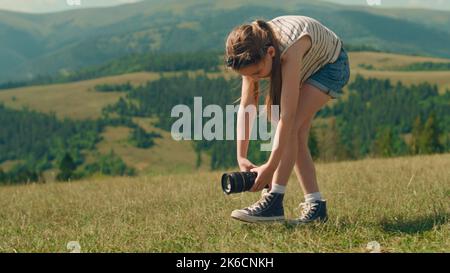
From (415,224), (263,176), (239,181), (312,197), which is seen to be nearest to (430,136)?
(312,197)

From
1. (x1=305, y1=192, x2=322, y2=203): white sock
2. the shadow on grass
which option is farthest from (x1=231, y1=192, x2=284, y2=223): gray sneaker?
the shadow on grass

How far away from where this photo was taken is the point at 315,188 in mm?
6324

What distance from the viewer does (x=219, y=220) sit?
6.36 metres

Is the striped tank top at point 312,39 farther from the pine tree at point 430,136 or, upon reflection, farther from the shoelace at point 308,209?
the pine tree at point 430,136

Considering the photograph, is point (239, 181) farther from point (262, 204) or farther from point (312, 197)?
point (312, 197)

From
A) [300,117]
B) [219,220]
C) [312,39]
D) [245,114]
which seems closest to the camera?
[312,39]

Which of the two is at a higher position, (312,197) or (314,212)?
(312,197)

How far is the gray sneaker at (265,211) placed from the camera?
19.4ft

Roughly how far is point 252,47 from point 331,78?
101 cm

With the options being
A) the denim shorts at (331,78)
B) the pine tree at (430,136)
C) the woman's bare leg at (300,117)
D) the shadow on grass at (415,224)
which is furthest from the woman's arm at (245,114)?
the pine tree at (430,136)

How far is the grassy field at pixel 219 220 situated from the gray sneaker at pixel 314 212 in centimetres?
15
